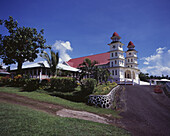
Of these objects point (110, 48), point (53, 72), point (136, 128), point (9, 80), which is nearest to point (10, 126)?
point (136, 128)

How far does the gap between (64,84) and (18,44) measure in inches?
457

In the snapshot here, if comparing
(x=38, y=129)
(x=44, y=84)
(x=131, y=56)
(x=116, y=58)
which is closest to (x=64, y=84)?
(x=44, y=84)

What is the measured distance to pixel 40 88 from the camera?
578 inches

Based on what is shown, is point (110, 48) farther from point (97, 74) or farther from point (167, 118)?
point (167, 118)

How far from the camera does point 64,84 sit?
14.0 meters

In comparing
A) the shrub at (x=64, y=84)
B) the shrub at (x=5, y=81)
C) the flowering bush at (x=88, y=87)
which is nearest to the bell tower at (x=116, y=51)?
the shrub at (x=64, y=84)

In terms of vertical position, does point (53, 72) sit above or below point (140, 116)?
above

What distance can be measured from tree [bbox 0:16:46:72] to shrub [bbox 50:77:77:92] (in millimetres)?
8943

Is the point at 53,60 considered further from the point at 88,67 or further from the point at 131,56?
the point at 131,56

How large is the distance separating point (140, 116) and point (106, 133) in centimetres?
385

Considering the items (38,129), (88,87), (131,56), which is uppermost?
(131,56)

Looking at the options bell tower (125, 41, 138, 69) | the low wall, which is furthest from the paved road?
bell tower (125, 41, 138, 69)

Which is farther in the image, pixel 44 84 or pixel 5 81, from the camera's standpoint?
pixel 5 81

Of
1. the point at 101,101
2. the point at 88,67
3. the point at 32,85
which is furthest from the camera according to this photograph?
the point at 88,67
